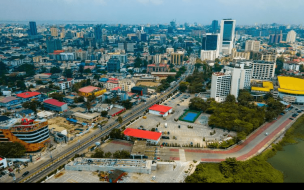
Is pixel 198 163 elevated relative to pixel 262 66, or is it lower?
lower

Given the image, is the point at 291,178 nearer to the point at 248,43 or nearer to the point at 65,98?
the point at 65,98

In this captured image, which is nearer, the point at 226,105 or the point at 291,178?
the point at 291,178

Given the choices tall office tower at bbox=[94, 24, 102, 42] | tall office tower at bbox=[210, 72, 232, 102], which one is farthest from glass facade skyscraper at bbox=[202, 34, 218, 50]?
tall office tower at bbox=[94, 24, 102, 42]

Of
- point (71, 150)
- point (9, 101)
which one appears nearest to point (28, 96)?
point (9, 101)

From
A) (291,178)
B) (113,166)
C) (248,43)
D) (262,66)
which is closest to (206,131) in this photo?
(291,178)

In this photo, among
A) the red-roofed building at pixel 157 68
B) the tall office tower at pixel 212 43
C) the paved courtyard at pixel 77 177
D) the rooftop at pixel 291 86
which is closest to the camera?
the paved courtyard at pixel 77 177

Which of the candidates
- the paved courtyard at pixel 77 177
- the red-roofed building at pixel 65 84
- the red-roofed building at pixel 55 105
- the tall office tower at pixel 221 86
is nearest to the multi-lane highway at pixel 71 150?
the paved courtyard at pixel 77 177

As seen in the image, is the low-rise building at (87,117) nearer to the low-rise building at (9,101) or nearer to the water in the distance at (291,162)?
the low-rise building at (9,101)
